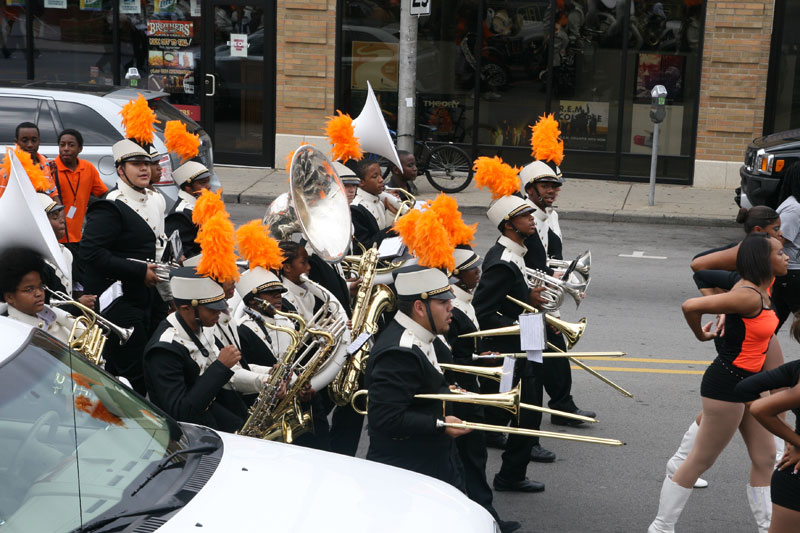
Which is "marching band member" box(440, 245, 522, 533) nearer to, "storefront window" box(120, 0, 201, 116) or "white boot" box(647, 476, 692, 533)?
"white boot" box(647, 476, 692, 533)

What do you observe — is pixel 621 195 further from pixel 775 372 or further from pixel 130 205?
pixel 775 372

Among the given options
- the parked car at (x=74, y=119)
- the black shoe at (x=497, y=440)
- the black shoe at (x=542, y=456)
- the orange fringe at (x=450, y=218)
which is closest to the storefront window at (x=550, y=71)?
the parked car at (x=74, y=119)

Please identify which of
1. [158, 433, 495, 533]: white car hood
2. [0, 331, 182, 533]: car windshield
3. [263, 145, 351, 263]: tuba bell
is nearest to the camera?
[0, 331, 182, 533]: car windshield

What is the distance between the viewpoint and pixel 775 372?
459 cm

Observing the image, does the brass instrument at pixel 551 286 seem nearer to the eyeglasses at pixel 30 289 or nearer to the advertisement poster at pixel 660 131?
the eyeglasses at pixel 30 289

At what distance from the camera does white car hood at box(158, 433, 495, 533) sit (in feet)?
11.0

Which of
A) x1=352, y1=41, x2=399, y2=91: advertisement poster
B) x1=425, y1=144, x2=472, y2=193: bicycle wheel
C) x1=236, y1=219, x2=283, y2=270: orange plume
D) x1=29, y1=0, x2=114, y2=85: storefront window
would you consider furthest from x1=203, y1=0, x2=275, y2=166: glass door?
x1=236, y1=219, x2=283, y2=270: orange plume

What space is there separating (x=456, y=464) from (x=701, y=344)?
5.15m

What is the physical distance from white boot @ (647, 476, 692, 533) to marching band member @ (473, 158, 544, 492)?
1.00 metres

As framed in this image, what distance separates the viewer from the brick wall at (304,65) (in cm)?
1839

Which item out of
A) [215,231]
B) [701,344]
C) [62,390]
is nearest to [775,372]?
[215,231]

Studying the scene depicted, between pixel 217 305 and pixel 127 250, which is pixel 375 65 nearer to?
pixel 127 250

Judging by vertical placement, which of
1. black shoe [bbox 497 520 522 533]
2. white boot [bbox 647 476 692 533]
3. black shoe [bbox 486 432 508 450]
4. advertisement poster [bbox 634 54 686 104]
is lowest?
black shoe [bbox 497 520 522 533]

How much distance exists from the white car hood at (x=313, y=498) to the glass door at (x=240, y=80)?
50.1ft
